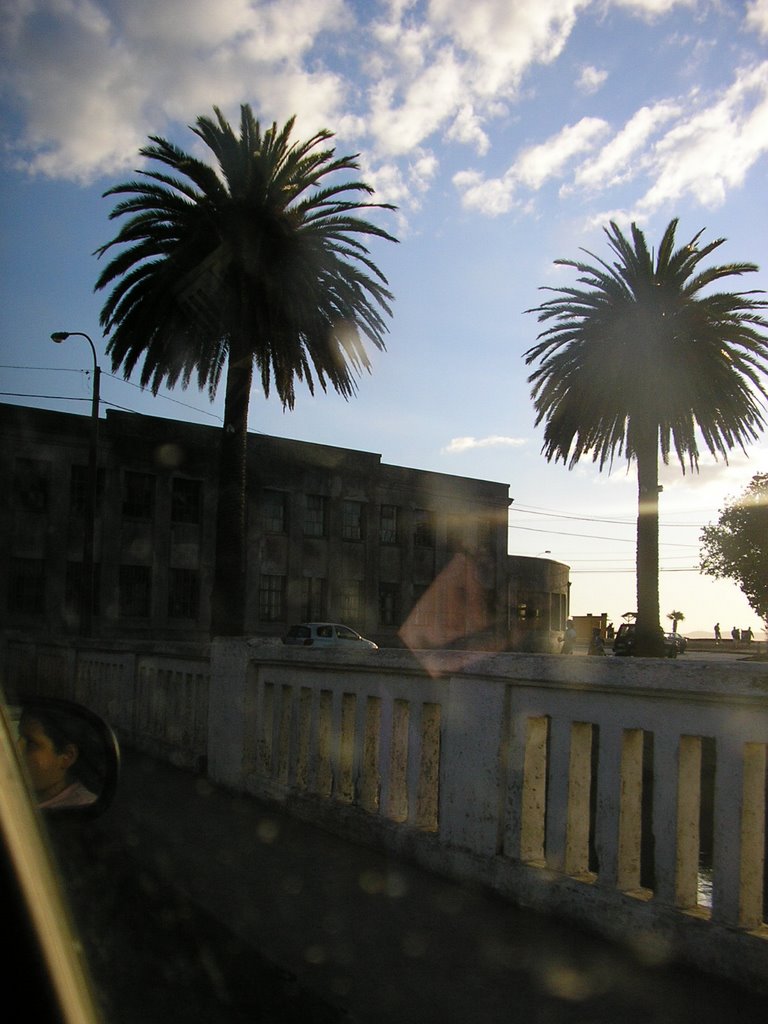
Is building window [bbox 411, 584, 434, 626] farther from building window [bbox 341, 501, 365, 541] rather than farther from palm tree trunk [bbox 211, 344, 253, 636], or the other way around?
palm tree trunk [bbox 211, 344, 253, 636]

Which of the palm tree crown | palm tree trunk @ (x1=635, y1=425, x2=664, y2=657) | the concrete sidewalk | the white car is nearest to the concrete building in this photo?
the white car

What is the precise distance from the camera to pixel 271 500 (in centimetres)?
4522

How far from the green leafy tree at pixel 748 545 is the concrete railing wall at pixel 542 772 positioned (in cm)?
5543

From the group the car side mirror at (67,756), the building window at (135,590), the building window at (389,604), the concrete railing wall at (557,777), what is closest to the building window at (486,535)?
the building window at (389,604)

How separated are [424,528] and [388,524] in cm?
262

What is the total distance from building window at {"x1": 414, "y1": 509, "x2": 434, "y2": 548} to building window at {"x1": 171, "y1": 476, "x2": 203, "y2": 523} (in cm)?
1350

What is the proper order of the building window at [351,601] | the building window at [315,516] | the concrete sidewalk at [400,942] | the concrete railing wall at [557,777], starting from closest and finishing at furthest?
the concrete sidewalk at [400,942], the concrete railing wall at [557,777], the building window at [315,516], the building window at [351,601]

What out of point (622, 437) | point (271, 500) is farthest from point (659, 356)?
point (271, 500)

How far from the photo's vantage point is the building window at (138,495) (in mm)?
39656

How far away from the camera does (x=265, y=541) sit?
44719 mm

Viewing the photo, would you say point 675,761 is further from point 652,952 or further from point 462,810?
point 462,810

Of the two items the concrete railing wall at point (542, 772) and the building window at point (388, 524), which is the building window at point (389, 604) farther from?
the concrete railing wall at point (542, 772)

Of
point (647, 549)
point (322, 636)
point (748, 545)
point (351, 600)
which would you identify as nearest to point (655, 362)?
point (647, 549)

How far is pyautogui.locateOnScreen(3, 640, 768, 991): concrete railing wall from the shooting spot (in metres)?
3.47
